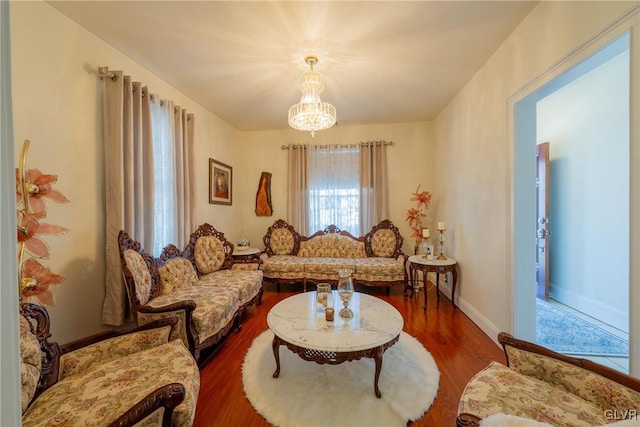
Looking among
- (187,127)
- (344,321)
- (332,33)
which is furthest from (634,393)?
Result: (187,127)

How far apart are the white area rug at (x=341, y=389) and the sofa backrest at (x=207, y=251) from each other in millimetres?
1452

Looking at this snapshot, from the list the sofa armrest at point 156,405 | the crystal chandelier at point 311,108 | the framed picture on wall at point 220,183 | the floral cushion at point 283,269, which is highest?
the crystal chandelier at point 311,108

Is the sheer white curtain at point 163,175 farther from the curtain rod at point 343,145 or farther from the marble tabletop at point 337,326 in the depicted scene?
the curtain rod at point 343,145

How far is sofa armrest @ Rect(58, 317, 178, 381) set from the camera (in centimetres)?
143

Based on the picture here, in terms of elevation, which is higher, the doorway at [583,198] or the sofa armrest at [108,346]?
the doorway at [583,198]

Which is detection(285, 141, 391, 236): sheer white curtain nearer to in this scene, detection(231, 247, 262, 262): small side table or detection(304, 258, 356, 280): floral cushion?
detection(304, 258, 356, 280): floral cushion

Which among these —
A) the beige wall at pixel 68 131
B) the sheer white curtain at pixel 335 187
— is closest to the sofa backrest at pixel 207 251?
the beige wall at pixel 68 131

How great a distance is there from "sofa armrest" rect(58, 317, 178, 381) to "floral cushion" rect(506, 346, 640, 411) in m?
2.19

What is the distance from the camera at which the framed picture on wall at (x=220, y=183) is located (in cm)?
397

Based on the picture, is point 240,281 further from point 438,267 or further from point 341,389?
point 438,267

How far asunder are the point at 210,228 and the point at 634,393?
12.7 feet

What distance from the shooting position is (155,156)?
9.39 ft

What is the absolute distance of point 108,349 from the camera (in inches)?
60.2

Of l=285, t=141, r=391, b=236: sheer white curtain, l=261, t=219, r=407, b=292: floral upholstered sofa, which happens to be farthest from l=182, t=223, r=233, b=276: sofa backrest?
l=285, t=141, r=391, b=236: sheer white curtain
